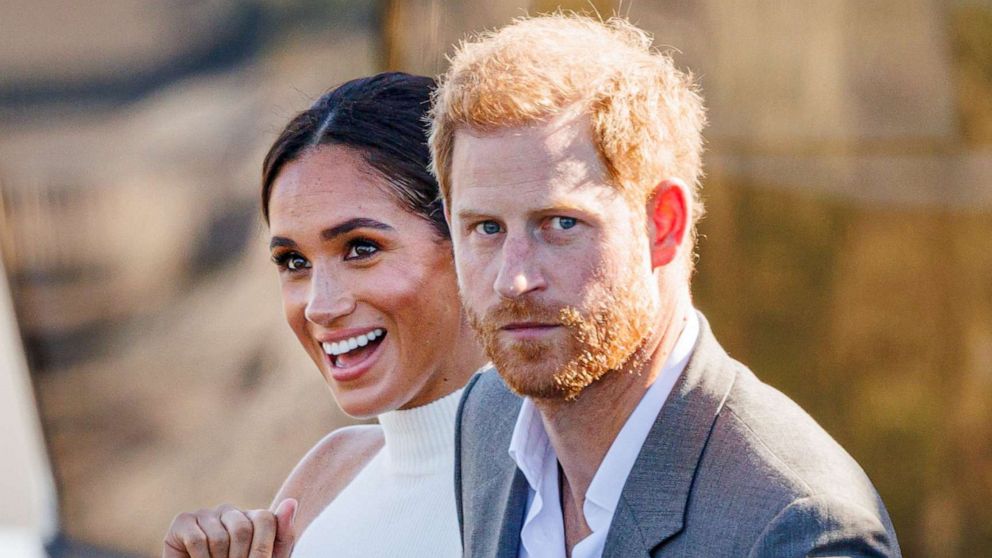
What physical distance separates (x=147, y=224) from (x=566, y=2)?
1.62 metres

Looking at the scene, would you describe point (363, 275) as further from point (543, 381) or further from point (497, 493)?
point (543, 381)

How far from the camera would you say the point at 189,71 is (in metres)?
4.14

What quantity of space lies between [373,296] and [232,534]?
1.59 ft

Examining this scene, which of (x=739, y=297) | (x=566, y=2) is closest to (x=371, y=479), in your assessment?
(x=739, y=297)

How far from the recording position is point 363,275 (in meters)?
2.36

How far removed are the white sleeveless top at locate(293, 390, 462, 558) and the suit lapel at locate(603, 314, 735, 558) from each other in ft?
1.99

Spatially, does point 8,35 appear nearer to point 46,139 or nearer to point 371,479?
point 46,139

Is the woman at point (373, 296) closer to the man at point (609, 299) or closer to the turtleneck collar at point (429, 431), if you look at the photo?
the turtleneck collar at point (429, 431)

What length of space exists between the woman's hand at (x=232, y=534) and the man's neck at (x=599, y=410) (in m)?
0.64

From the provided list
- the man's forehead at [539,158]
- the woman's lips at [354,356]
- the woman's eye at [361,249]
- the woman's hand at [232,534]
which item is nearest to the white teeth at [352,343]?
the woman's lips at [354,356]

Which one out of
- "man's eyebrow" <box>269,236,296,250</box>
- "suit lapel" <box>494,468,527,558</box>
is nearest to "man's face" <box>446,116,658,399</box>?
"suit lapel" <box>494,468,527,558</box>

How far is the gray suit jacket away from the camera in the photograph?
157 centimetres

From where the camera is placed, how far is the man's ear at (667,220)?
5.98 ft

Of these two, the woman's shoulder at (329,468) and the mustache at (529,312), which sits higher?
the mustache at (529,312)
